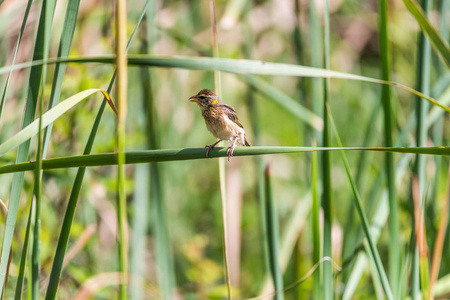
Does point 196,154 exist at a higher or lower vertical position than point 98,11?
lower

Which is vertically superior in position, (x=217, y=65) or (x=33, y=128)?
(x=217, y=65)

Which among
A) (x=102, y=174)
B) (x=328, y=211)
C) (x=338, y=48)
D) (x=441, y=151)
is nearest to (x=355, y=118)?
(x=338, y=48)

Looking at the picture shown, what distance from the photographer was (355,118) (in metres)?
4.32

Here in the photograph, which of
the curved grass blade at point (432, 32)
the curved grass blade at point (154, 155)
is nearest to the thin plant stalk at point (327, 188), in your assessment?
the curved grass blade at point (432, 32)

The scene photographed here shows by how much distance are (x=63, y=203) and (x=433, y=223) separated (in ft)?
6.23

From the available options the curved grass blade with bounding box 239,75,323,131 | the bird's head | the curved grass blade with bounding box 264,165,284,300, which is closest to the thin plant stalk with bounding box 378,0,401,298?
the curved grass blade with bounding box 264,165,284,300

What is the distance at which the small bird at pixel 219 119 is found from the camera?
7.64ft

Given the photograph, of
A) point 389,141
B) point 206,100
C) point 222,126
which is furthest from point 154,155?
point 206,100

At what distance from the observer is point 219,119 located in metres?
2.34

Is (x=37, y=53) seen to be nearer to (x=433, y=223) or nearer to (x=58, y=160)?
(x=58, y=160)

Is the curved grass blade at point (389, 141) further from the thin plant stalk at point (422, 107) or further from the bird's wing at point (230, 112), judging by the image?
the bird's wing at point (230, 112)

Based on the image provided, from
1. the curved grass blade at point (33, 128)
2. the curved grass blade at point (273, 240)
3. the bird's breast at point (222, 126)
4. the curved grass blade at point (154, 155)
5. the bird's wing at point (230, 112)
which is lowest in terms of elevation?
the curved grass blade at point (273, 240)

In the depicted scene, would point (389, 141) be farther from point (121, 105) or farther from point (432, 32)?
point (121, 105)

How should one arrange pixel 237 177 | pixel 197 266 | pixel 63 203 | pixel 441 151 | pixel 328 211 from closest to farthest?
pixel 441 151 < pixel 328 211 < pixel 63 203 < pixel 197 266 < pixel 237 177
